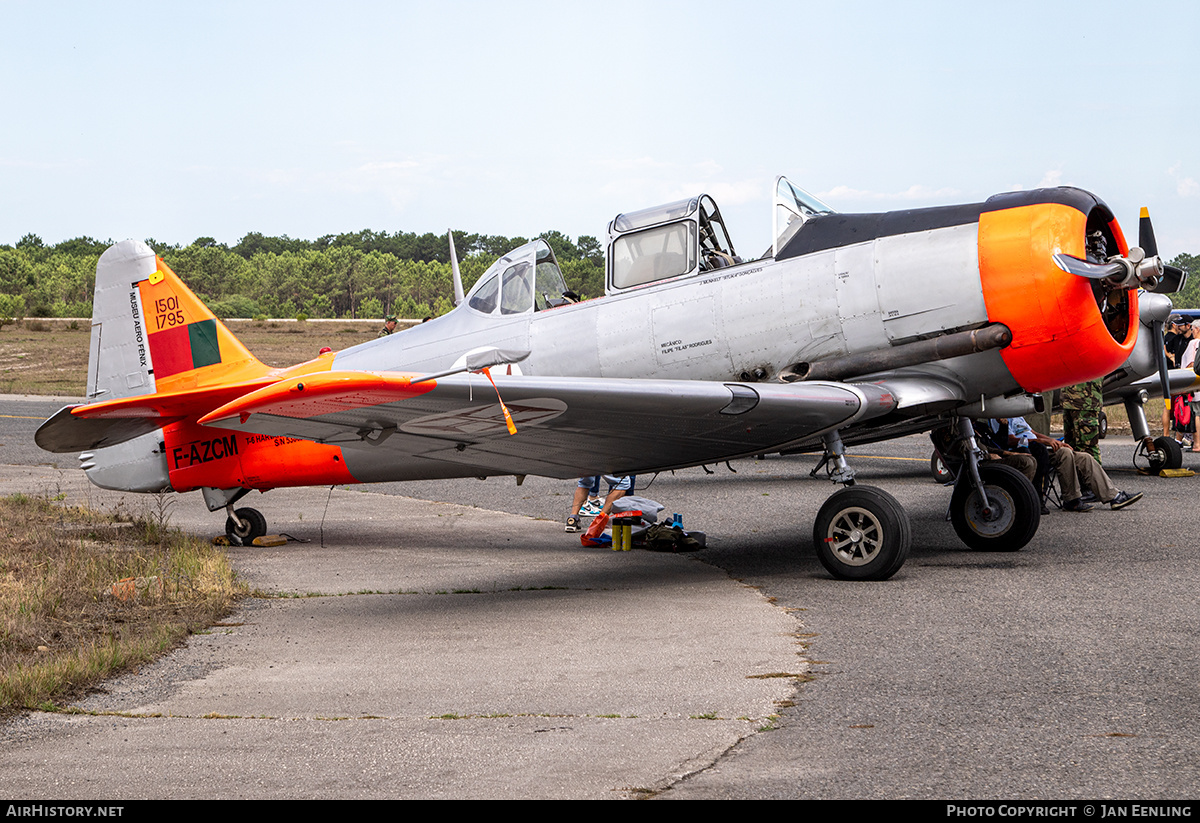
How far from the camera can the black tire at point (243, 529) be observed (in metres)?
9.74

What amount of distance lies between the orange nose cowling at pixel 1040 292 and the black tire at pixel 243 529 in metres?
6.56

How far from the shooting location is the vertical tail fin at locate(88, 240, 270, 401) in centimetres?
1010

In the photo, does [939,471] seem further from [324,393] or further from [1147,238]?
[324,393]

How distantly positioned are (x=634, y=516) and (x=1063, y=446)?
15.5 feet

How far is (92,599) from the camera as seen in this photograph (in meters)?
6.91

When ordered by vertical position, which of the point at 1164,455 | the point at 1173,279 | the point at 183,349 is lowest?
the point at 1164,455

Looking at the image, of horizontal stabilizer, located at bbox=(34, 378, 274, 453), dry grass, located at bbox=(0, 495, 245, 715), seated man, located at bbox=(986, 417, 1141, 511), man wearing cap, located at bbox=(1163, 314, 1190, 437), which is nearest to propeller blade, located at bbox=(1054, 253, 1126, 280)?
seated man, located at bbox=(986, 417, 1141, 511)

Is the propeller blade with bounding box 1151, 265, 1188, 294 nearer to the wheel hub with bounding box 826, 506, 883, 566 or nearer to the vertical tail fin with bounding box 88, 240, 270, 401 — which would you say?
the wheel hub with bounding box 826, 506, 883, 566

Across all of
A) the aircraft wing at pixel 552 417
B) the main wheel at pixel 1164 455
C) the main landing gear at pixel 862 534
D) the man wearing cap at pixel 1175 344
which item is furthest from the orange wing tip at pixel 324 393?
the man wearing cap at pixel 1175 344

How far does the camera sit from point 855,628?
589 centimetres

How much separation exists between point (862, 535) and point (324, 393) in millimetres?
3857

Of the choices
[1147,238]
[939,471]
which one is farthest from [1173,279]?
[939,471]

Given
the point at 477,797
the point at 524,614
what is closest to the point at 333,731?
the point at 477,797

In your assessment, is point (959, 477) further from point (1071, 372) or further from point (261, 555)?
point (261, 555)
